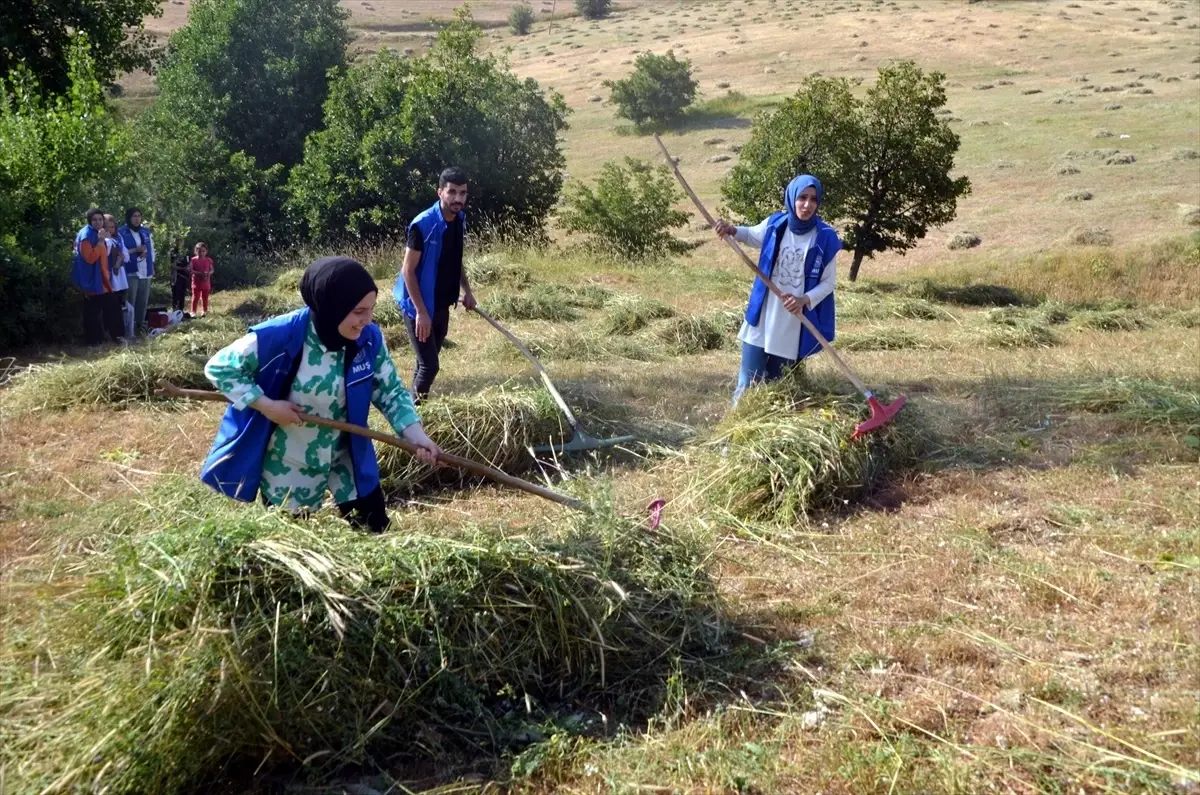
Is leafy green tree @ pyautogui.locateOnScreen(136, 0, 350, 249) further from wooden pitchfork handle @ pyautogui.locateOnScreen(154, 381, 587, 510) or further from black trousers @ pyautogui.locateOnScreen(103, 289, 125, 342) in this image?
wooden pitchfork handle @ pyautogui.locateOnScreen(154, 381, 587, 510)

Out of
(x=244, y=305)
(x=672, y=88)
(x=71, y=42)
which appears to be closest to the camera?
(x=244, y=305)

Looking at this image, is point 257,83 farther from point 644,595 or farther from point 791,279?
point 644,595

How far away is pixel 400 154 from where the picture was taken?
64.2 ft

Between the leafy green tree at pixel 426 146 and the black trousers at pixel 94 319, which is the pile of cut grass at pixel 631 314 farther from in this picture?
the leafy green tree at pixel 426 146

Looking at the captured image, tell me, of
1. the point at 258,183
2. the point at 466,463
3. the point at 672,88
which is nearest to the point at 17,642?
the point at 466,463

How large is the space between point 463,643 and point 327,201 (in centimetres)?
1762

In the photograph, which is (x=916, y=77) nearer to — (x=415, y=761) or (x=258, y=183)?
(x=258, y=183)

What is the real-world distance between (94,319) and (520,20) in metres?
58.1

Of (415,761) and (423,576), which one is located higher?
(423,576)

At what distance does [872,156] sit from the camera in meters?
16.2

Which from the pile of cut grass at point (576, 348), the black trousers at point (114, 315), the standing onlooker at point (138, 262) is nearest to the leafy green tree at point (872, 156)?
the pile of cut grass at point (576, 348)

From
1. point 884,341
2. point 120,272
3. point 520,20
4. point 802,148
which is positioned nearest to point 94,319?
point 120,272

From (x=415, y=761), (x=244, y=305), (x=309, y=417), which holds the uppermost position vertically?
(x=309, y=417)

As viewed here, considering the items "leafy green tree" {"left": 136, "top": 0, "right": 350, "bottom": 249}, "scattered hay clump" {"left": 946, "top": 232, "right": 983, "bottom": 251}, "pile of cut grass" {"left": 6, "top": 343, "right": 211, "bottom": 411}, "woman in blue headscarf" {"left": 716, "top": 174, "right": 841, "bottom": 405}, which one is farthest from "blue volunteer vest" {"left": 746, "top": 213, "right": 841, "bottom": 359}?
"leafy green tree" {"left": 136, "top": 0, "right": 350, "bottom": 249}
